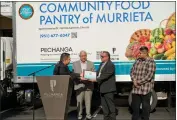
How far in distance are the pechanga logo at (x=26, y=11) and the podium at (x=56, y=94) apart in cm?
188

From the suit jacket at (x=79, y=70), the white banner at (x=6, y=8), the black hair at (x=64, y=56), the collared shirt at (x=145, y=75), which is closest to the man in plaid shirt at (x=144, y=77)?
the collared shirt at (x=145, y=75)

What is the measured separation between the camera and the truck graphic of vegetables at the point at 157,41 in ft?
28.9

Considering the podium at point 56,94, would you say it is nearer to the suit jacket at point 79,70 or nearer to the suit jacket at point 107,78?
the suit jacket at point 107,78

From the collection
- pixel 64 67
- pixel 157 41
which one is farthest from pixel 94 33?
pixel 157 41

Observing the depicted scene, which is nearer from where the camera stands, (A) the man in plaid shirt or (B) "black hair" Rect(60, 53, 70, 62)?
(A) the man in plaid shirt

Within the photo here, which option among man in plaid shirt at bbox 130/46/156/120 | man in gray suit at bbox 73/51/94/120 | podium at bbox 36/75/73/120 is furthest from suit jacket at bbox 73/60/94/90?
man in plaid shirt at bbox 130/46/156/120

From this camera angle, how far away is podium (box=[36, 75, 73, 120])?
25.7ft

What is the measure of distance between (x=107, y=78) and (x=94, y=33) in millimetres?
1324

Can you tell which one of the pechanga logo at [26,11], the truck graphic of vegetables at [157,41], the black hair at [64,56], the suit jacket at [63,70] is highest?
the pechanga logo at [26,11]

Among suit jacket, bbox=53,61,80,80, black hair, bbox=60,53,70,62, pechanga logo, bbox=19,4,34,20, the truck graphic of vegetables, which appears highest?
pechanga logo, bbox=19,4,34,20

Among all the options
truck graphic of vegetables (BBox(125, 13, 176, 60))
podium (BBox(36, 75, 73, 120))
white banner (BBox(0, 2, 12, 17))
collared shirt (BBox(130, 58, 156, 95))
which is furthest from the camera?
white banner (BBox(0, 2, 12, 17))

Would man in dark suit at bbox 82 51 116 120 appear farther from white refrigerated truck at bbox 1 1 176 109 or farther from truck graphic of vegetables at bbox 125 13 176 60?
truck graphic of vegetables at bbox 125 13 176 60

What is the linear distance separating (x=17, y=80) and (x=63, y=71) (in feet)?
4.91

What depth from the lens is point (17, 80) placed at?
9227mm
